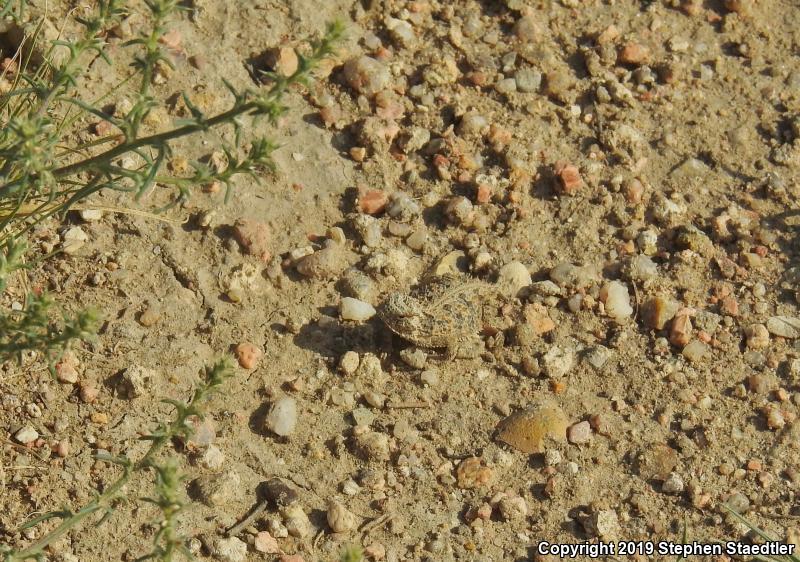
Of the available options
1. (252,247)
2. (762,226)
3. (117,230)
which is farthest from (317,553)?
(762,226)

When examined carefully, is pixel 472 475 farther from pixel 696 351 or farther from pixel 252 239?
pixel 252 239

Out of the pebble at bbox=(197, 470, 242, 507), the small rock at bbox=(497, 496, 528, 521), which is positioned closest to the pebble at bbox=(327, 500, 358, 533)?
the pebble at bbox=(197, 470, 242, 507)

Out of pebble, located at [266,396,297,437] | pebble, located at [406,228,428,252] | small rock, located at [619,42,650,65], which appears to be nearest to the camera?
pebble, located at [266,396,297,437]

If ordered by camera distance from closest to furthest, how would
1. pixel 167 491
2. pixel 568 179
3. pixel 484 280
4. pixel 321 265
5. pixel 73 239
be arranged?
pixel 167 491 → pixel 73 239 → pixel 321 265 → pixel 484 280 → pixel 568 179

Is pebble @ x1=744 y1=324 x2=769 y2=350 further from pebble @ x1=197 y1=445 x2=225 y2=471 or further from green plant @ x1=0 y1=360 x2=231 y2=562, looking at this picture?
green plant @ x1=0 y1=360 x2=231 y2=562

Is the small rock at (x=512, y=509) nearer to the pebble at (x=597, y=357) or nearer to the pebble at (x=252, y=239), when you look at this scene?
the pebble at (x=597, y=357)

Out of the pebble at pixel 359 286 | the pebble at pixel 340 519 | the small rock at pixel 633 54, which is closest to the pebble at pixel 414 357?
the pebble at pixel 359 286

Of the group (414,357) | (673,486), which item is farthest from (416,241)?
(673,486)
